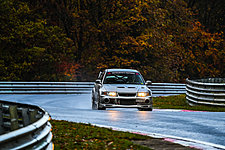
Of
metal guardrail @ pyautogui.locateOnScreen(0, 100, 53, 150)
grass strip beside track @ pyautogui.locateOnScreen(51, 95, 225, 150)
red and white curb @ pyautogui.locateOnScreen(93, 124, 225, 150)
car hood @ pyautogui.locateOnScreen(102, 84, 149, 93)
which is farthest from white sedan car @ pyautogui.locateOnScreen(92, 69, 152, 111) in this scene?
metal guardrail @ pyautogui.locateOnScreen(0, 100, 53, 150)

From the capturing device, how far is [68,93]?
2970 centimetres

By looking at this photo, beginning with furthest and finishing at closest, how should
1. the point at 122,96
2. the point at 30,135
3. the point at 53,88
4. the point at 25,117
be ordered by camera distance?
the point at 53,88 → the point at 122,96 → the point at 25,117 → the point at 30,135

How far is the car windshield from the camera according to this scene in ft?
55.4

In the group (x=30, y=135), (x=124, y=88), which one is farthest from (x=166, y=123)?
(x=30, y=135)

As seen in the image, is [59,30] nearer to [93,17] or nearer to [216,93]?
[93,17]

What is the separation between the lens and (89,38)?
3822 centimetres

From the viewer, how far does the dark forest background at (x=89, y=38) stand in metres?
33.2

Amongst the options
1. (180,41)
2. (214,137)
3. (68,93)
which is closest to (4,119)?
(214,137)

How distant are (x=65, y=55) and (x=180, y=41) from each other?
492 inches

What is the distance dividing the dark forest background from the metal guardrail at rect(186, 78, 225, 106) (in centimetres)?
1496

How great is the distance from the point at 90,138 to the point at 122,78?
25.7ft

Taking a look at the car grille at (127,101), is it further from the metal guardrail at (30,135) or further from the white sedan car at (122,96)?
the metal guardrail at (30,135)

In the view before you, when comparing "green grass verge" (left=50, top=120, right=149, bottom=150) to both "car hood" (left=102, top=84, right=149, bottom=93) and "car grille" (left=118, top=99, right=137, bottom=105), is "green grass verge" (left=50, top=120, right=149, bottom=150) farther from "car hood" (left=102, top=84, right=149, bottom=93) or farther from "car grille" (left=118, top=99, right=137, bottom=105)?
"car hood" (left=102, top=84, right=149, bottom=93)

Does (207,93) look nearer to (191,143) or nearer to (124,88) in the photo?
(124,88)
